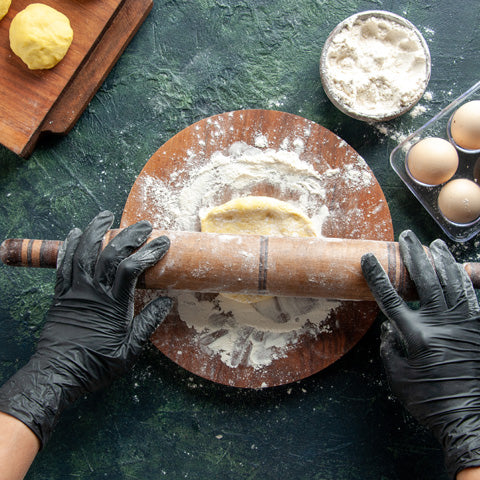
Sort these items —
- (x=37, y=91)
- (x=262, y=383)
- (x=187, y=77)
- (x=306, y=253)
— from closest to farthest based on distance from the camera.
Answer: (x=306, y=253)
(x=262, y=383)
(x=37, y=91)
(x=187, y=77)

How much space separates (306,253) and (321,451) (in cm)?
117

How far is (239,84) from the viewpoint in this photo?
107 inches

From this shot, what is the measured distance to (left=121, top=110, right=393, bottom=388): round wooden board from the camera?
2393mm

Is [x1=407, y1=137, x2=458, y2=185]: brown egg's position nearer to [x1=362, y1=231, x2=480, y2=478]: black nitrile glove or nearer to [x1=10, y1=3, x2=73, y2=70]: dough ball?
[x1=362, y1=231, x2=480, y2=478]: black nitrile glove

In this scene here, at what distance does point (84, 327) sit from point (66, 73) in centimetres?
142

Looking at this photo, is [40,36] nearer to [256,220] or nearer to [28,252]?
[28,252]

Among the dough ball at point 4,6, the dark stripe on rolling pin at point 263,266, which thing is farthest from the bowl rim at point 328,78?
the dough ball at point 4,6

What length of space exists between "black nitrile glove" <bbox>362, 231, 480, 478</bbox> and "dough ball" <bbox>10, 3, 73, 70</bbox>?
195cm

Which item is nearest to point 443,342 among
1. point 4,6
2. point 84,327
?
point 84,327

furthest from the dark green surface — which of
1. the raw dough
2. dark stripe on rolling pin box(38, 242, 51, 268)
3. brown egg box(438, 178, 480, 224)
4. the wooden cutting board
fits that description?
the raw dough

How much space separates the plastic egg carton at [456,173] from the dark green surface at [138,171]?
0.33 feet

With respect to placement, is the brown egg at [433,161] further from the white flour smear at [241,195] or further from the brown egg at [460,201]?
the white flour smear at [241,195]

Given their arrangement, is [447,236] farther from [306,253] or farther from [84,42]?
[84,42]

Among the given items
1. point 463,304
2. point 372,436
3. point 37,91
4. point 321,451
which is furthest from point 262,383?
point 37,91
